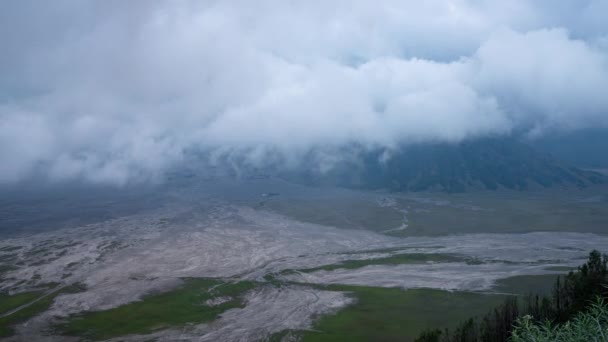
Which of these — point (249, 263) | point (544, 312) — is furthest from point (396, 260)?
Answer: point (544, 312)

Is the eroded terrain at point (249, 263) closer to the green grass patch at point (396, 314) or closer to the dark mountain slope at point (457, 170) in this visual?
the green grass patch at point (396, 314)

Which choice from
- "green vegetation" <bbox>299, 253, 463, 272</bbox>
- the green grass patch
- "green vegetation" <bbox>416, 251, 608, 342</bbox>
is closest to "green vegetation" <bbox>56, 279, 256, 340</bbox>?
the green grass patch

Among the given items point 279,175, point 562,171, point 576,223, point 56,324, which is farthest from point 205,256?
point 562,171

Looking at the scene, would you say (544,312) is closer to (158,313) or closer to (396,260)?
(396,260)

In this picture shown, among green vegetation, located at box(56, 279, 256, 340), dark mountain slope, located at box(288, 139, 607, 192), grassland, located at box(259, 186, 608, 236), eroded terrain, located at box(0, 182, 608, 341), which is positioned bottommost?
green vegetation, located at box(56, 279, 256, 340)

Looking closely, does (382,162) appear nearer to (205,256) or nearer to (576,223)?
(576,223)

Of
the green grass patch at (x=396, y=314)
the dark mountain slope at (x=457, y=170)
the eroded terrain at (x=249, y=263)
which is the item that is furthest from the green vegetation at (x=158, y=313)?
Result: the dark mountain slope at (x=457, y=170)

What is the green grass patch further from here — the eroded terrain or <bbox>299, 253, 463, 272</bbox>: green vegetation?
<bbox>299, 253, 463, 272</bbox>: green vegetation
